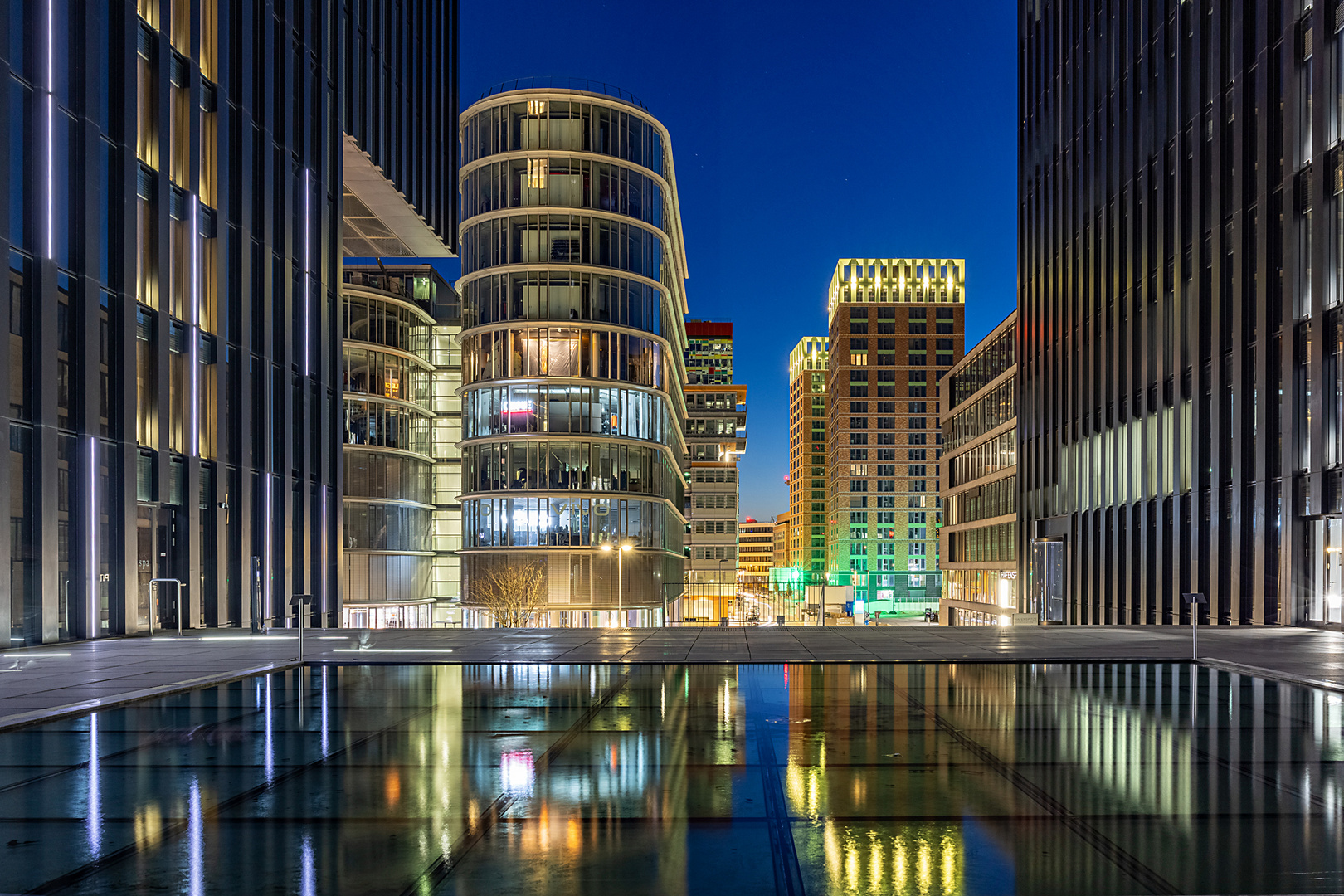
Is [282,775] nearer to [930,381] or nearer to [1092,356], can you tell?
[1092,356]

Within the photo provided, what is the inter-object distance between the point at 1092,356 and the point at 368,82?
35386 mm

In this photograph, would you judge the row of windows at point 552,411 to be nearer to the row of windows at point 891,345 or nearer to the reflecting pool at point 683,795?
the reflecting pool at point 683,795

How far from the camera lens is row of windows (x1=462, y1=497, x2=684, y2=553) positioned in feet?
214

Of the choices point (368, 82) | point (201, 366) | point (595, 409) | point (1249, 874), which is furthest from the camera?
point (595, 409)

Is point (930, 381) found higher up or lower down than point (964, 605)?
higher up

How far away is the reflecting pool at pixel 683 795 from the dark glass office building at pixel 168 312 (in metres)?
12.5

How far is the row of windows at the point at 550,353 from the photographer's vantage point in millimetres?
66000

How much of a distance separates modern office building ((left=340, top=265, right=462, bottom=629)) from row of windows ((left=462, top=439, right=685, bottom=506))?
31.5ft

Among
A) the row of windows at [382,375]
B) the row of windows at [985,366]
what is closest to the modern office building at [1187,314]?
the row of windows at [985,366]

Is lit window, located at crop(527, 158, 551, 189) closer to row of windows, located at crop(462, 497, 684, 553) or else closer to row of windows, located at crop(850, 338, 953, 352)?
row of windows, located at crop(462, 497, 684, 553)

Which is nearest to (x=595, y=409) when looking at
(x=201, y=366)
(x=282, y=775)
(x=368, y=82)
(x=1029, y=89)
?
(x=368, y=82)

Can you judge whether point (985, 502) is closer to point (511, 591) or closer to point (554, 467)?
point (554, 467)

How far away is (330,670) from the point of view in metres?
18.2

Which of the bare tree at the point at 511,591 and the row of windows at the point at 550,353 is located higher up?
the row of windows at the point at 550,353
